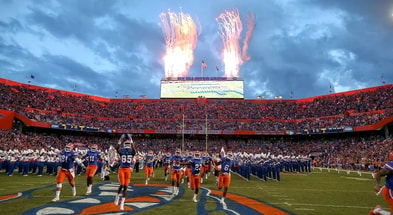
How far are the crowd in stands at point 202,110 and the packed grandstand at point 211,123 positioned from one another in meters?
0.16

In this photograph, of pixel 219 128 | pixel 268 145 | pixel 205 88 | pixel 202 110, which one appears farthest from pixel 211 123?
pixel 268 145

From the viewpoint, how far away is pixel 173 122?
199ft

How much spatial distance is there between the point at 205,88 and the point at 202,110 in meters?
5.75

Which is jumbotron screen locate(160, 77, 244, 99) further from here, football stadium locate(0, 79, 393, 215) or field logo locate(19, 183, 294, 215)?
field logo locate(19, 183, 294, 215)

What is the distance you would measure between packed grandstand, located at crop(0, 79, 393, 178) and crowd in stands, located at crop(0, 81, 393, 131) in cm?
16

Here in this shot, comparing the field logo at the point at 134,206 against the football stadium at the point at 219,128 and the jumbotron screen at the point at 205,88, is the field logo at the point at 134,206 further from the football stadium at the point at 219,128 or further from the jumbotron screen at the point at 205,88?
the jumbotron screen at the point at 205,88

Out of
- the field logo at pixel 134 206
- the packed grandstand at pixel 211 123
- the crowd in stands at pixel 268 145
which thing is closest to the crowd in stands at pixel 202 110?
the packed grandstand at pixel 211 123

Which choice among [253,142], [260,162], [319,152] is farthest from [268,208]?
[253,142]

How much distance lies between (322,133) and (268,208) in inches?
1806

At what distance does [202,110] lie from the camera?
211 ft

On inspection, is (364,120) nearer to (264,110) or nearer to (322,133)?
(322,133)

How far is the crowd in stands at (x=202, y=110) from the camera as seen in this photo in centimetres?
5075

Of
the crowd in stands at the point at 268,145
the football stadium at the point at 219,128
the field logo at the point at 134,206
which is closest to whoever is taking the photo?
the field logo at the point at 134,206

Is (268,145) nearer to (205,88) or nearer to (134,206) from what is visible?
(205,88)
